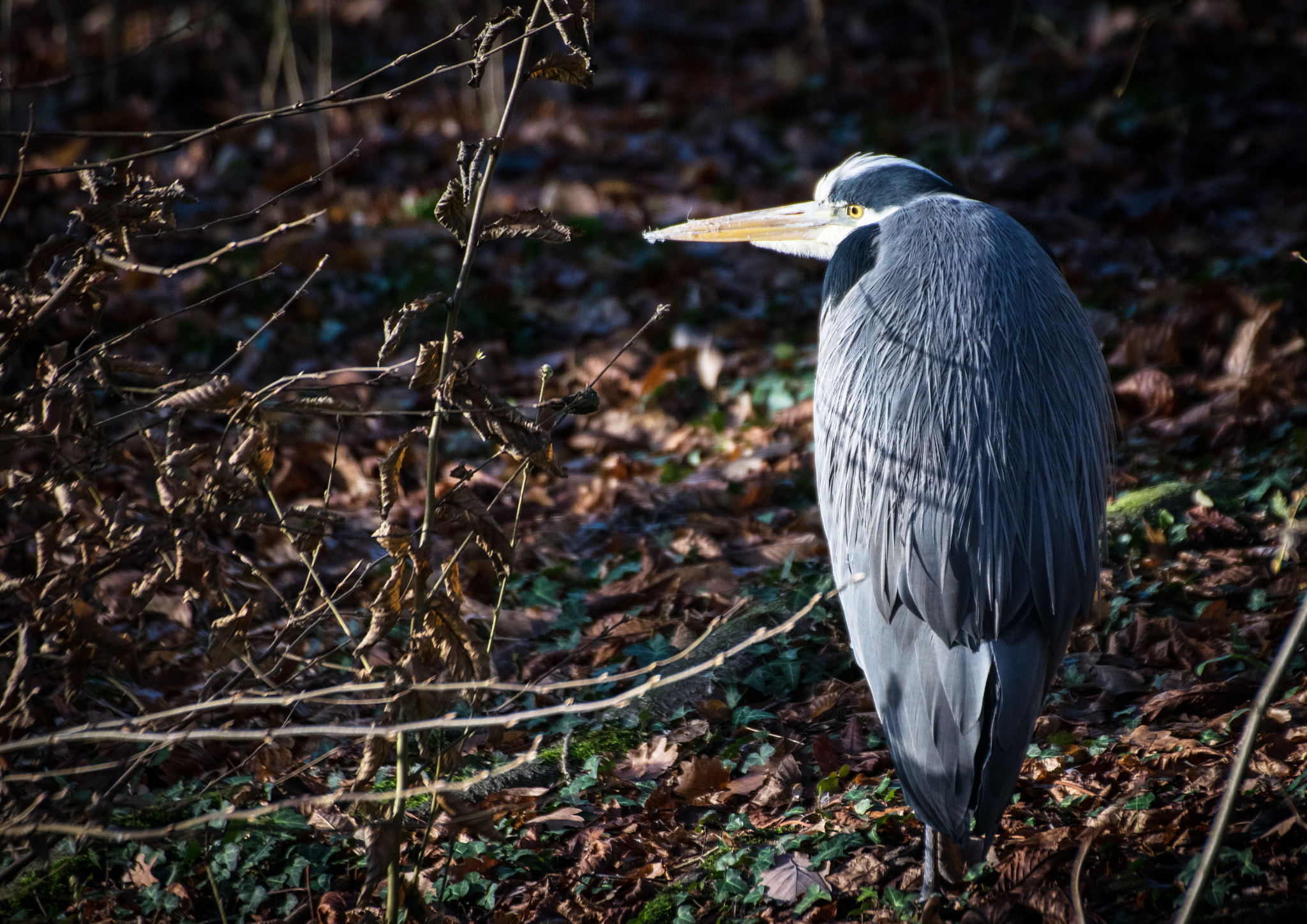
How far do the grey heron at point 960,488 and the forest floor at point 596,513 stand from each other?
343mm

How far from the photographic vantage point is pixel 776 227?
402 cm

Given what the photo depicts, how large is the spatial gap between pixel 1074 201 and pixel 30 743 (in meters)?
6.34

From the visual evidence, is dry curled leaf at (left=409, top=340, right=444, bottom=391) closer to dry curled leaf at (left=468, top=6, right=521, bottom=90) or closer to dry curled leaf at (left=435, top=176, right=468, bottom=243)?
dry curled leaf at (left=435, top=176, right=468, bottom=243)

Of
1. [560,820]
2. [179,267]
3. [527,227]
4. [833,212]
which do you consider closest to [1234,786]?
[527,227]

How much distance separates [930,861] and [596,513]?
99.9 inches

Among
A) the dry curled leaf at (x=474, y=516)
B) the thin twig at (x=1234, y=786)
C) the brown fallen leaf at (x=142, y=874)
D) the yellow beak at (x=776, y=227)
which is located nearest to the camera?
the thin twig at (x=1234, y=786)

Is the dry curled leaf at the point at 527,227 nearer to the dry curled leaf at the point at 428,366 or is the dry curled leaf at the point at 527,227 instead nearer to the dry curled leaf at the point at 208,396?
the dry curled leaf at the point at 428,366

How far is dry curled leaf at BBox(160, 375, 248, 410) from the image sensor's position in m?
2.11

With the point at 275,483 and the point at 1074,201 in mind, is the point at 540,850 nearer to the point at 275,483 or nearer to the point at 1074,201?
the point at 275,483

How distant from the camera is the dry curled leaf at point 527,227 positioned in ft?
7.15

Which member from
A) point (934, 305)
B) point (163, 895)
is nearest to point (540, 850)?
point (163, 895)

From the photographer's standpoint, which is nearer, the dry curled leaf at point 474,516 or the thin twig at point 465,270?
the thin twig at point 465,270

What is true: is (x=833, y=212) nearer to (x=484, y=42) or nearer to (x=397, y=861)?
(x=484, y=42)

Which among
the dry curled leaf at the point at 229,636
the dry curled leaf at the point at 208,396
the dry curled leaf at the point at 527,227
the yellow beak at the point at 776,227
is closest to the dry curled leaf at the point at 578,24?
the dry curled leaf at the point at 527,227
